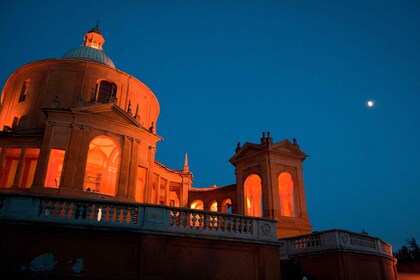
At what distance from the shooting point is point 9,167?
96.6ft

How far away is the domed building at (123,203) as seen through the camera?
1170 cm

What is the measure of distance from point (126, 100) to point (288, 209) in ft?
59.1

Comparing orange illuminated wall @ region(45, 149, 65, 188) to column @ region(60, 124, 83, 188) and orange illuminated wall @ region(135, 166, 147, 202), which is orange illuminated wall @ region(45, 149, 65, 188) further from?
orange illuminated wall @ region(135, 166, 147, 202)

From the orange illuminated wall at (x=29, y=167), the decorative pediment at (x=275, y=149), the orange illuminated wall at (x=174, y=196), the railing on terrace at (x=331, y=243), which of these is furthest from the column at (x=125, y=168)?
the orange illuminated wall at (x=174, y=196)

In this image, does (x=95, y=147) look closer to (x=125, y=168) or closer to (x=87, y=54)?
(x=125, y=168)

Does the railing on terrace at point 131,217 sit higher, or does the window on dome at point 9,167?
the window on dome at point 9,167

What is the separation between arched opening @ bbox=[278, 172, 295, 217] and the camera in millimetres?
33000

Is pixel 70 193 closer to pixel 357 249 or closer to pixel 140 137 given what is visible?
pixel 140 137

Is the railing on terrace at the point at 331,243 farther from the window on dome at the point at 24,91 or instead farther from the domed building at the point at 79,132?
the window on dome at the point at 24,91

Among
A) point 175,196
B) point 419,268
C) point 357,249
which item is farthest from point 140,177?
point 419,268

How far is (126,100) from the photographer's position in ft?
112

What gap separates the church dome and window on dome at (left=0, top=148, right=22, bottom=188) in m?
11.7

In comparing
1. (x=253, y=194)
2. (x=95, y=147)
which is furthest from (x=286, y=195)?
(x=95, y=147)

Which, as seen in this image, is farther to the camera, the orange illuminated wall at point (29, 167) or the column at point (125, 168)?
the orange illuminated wall at point (29, 167)
